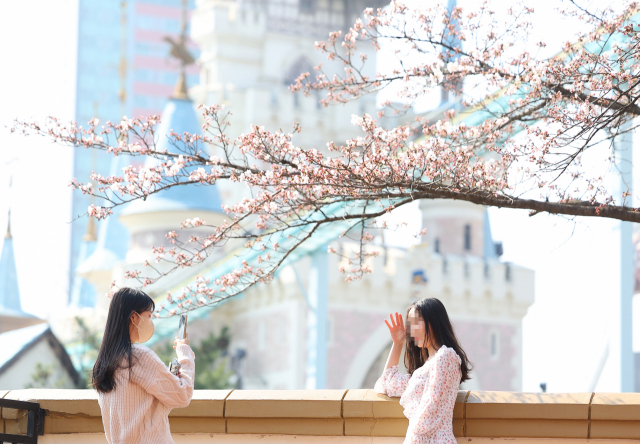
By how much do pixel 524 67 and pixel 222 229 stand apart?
2.24m

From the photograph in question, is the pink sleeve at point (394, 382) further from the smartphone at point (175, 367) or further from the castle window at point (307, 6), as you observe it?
the castle window at point (307, 6)

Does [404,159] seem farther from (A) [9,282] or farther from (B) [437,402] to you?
(A) [9,282]

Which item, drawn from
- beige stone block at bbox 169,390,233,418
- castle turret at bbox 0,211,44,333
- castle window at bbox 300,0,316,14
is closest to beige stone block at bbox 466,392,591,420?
beige stone block at bbox 169,390,233,418

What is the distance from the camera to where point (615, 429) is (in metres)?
Result: 4.01

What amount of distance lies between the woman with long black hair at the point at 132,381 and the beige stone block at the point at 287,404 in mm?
863

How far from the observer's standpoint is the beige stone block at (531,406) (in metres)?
4.00

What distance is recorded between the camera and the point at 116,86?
85125 mm

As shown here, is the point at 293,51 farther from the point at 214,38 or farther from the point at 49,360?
the point at 49,360

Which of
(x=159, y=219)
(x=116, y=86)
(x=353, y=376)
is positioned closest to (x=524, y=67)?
(x=353, y=376)

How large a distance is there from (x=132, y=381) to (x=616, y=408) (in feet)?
6.84

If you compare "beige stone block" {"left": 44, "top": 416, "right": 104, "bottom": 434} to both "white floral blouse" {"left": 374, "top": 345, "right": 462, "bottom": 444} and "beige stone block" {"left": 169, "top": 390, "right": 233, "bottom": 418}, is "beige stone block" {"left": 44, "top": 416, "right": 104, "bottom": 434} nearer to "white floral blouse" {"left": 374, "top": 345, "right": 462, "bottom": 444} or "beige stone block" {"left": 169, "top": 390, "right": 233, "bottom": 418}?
"beige stone block" {"left": 169, "top": 390, "right": 233, "bottom": 418}

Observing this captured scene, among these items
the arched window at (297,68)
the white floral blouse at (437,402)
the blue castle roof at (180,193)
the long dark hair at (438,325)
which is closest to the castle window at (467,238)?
the blue castle roof at (180,193)

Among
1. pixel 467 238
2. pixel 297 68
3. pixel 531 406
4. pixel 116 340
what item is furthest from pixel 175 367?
pixel 297 68

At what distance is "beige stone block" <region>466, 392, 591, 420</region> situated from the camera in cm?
400
